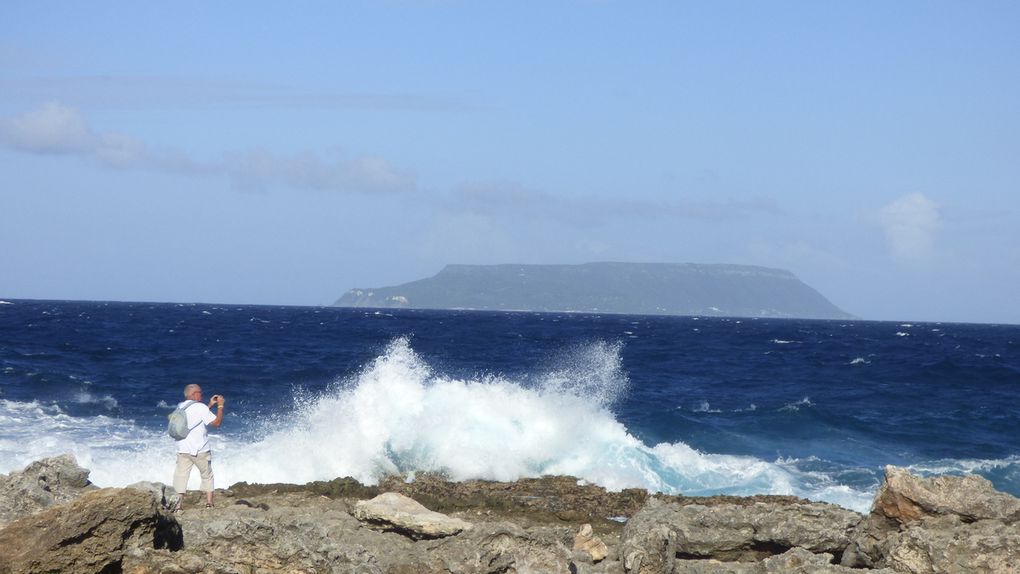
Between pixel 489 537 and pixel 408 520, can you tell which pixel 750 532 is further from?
pixel 408 520

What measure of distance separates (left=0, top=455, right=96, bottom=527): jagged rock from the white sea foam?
234 inches

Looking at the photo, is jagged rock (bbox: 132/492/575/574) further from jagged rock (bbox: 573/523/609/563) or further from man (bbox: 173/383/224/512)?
man (bbox: 173/383/224/512)

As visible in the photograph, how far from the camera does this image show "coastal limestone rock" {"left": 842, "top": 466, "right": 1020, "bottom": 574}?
334 inches

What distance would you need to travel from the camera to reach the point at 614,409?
30.1m

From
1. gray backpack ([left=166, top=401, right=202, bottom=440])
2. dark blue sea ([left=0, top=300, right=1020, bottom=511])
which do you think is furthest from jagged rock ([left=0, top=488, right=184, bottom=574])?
dark blue sea ([left=0, top=300, right=1020, bottom=511])

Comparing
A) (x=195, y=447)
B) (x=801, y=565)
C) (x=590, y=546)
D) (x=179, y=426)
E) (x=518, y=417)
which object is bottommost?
(x=518, y=417)

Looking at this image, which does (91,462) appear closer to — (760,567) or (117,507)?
(117,507)

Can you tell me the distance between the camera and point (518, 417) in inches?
923

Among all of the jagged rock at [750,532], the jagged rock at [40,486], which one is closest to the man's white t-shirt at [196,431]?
the jagged rock at [40,486]

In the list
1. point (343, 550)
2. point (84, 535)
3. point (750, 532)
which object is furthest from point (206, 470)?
point (750, 532)

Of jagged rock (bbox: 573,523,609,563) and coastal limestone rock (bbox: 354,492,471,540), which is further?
jagged rock (bbox: 573,523,609,563)

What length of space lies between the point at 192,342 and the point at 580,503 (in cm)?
3985

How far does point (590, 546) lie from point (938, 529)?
3153mm

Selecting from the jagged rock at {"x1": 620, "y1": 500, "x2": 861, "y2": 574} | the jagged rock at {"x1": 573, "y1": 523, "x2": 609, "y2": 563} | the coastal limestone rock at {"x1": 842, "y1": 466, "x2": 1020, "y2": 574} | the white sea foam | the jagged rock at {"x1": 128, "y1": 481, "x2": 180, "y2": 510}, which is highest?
the coastal limestone rock at {"x1": 842, "y1": 466, "x2": 1020, "y2": 574}
